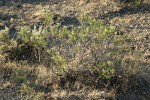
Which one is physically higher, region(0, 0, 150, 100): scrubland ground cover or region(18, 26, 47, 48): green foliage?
region(18, 26, 47, 48): green foliage

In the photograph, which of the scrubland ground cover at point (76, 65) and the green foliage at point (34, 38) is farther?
the green foliage at point (34, 38)

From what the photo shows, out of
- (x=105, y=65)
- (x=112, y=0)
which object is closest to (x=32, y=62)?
(x=105, y=65)

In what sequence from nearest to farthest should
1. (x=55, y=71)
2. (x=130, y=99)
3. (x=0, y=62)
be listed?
(x=130, y=99) → (x=55, y=71) → (x=0, y=62)

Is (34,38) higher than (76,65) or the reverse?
higher

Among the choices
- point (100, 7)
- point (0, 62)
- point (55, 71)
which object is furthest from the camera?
point (100, 7)

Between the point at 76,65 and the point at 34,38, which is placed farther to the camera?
the point at 34,38

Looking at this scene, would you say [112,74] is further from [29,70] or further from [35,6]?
[35,6]

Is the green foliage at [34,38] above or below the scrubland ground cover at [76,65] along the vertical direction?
above

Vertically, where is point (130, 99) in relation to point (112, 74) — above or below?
below

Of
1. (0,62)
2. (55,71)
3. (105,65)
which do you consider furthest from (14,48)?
(105,65)

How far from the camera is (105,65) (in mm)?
6461

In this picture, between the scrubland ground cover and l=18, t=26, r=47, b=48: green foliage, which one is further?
l=18, t=26, r=47, b=48: green foliage

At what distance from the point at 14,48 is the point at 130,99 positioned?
2774 millimetres

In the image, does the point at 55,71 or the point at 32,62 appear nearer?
the point at 55,71
